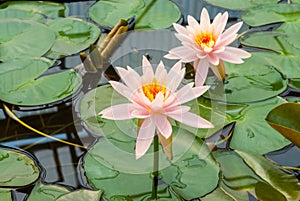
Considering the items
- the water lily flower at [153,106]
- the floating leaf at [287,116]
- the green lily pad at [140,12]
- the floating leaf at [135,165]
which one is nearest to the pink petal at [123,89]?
the water lily flower at [153,106]

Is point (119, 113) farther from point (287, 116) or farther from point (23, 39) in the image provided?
point (23, 39)

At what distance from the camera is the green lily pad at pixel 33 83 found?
1.33m

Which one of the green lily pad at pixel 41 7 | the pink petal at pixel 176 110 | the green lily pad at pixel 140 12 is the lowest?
the green lily pad at pixel 41 7

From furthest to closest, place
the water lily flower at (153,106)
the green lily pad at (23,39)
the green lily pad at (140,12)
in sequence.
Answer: the green lily pad at (140,12) → the green lily pad at (23,39) → the water lily flower at (153,106)

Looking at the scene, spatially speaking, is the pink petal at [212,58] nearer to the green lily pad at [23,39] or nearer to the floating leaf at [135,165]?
the floating leaf at [135,165]

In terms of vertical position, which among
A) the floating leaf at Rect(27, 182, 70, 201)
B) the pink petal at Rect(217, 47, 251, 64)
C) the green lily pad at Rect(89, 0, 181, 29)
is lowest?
the floating leaf at Rect(27, 182, 70, 201)

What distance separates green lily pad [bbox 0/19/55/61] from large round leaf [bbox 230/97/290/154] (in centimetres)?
63

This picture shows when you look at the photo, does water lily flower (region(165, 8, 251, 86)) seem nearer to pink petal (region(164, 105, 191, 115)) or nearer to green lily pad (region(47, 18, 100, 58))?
pink petal (region(164, 105, 191, 115))

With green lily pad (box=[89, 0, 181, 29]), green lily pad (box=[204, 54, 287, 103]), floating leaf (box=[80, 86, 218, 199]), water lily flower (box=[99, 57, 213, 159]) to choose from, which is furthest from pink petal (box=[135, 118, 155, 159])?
green lily pad (box=[89, 0, 181, 29])

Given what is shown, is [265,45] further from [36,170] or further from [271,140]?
[36,170]

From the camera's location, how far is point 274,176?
1.12 metres

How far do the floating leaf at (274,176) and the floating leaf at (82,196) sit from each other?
0.35m

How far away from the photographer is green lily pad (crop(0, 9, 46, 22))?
166 centimetres

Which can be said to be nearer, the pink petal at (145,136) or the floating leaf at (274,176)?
the pink petal at (145,136)
